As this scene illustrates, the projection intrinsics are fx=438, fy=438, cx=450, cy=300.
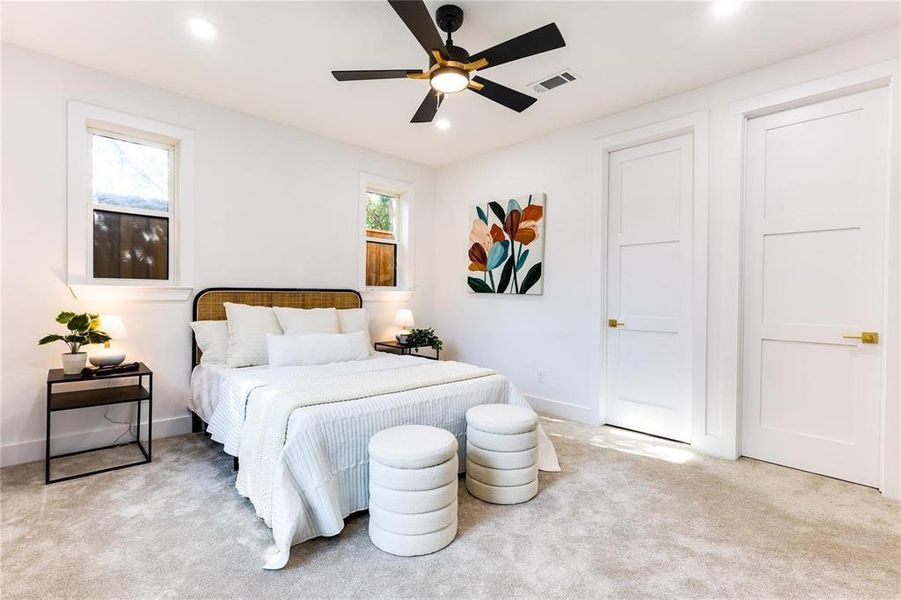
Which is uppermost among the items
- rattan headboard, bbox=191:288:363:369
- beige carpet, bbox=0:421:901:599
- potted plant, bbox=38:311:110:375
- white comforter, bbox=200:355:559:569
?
rattan headboard, bbox=191:288:363:369

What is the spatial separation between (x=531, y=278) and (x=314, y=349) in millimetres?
2196

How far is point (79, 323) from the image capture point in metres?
2.84

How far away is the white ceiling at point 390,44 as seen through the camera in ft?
7.97

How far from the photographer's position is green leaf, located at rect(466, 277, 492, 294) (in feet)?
15.8

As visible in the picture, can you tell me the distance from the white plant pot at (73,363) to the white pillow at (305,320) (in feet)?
4.25

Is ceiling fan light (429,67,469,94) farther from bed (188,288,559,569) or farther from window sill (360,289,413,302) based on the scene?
window sill (360,289,413,302)

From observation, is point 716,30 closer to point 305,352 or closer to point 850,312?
point 850,312

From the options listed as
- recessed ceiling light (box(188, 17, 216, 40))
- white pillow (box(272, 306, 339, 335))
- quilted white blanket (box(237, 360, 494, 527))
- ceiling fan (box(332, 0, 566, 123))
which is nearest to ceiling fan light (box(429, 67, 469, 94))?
ceiling fan (box(332, 0, 566, 123))

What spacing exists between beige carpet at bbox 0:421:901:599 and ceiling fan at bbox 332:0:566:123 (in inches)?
92.4

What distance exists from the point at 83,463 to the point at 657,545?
3.55 metres

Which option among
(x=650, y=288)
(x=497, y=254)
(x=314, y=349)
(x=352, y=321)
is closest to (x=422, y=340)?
(x=352, y=321)

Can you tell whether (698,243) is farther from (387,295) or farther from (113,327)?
(113,327)

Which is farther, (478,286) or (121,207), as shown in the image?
(478,286)

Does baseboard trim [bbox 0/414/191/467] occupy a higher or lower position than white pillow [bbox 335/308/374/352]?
lower
